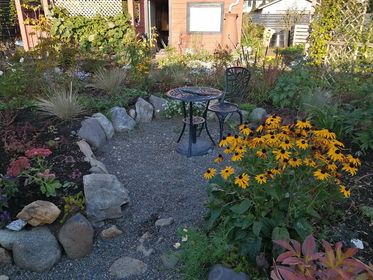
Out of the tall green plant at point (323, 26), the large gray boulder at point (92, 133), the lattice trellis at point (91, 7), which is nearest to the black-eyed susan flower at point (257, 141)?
the large gray boulder at point (92, 133)

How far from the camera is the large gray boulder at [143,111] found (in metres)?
4.76

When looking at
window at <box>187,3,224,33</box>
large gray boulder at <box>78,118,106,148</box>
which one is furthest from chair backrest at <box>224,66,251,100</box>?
window at <box>187,3,224,33</box>

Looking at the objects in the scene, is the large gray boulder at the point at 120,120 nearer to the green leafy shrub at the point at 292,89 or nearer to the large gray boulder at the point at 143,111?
the large gray boulder at the point at 143,111

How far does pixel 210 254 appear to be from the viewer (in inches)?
81.4

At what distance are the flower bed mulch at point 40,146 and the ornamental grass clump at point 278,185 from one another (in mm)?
1387

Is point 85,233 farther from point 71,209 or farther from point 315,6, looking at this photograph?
point 315,6

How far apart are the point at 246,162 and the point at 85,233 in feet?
4.05

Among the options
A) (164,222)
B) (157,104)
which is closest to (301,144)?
(164,222)

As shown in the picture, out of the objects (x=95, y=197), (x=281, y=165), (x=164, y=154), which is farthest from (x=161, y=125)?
(x=281, y=165)

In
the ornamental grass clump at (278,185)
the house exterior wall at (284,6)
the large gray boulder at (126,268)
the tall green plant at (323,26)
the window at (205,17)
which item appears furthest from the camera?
the house exterior wall at (284,6)

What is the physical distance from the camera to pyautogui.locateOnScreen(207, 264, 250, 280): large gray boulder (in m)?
1.91

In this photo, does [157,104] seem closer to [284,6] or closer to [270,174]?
[270,174]

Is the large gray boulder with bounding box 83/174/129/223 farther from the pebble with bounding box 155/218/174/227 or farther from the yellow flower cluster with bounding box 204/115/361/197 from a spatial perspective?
the yellow flower cluster with bounding box 204/115/361/197

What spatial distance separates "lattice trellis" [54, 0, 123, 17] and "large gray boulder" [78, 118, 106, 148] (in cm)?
645
